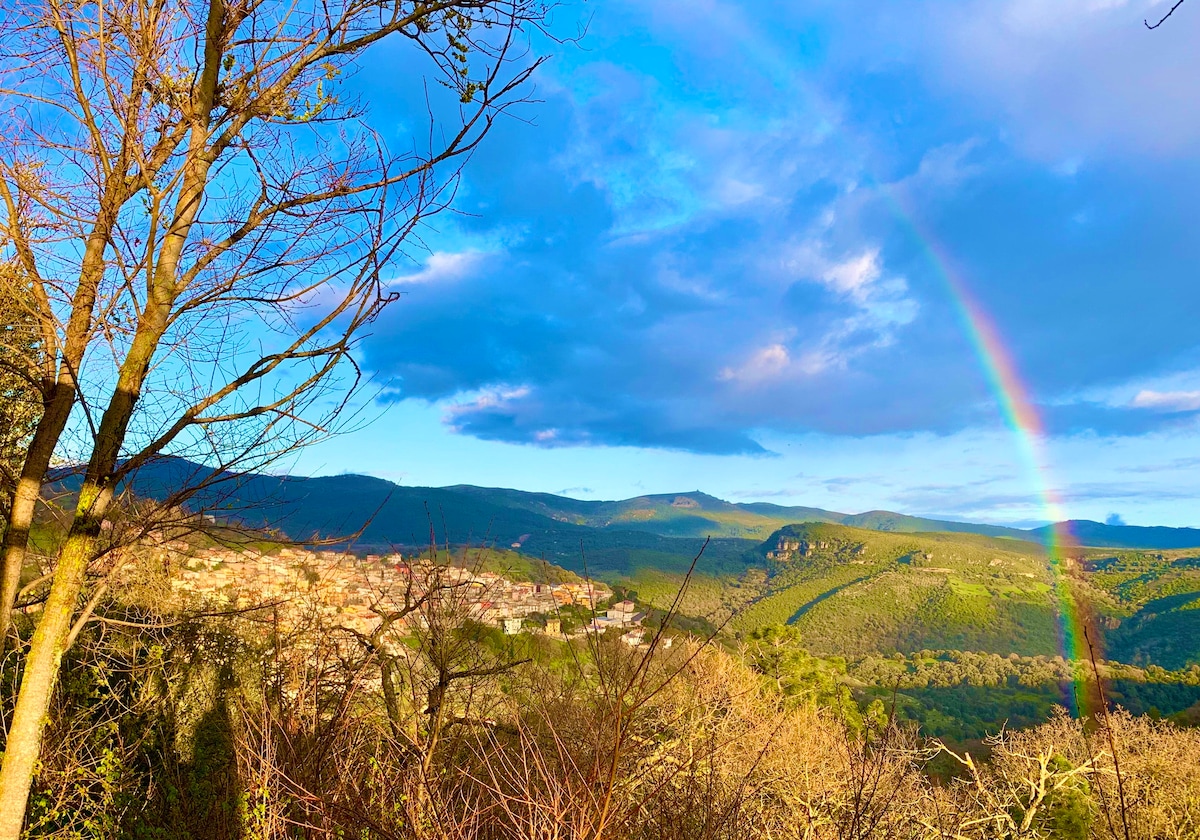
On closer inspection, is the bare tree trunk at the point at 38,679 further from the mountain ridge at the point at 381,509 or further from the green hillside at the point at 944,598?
the green hillside at the point at 944,598

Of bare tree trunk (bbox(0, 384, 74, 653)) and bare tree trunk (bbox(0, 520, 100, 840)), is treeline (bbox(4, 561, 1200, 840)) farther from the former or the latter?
bare tree trunk (bbox(0, 384, 74, 653))

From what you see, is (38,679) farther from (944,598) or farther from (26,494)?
(944,598)

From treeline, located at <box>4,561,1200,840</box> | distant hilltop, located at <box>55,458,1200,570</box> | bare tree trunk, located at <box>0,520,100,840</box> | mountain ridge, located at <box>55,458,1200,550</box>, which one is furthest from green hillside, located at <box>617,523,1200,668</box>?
bare tree trunk, located at <box>0,520,100,840</box>

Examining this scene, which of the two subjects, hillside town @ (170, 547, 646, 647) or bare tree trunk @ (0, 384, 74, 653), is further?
hillside town @ (170, 547, 646, 647)

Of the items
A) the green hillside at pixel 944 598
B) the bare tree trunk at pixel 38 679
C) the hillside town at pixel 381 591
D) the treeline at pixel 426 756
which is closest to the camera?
the bare tree trunk at pixel 38 679

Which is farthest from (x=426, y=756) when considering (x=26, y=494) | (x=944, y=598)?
(x=944, y=598)

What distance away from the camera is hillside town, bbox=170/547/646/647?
4969mm

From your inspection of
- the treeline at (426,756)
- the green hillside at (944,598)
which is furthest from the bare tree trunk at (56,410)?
the green hillside at (944,598)

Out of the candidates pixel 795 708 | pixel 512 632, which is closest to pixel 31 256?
pixel 512 632

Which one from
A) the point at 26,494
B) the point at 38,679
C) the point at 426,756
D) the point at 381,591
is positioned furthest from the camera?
the point at 381,591

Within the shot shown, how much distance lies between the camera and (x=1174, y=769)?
1553 centimetres

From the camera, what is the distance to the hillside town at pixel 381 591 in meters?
4.97

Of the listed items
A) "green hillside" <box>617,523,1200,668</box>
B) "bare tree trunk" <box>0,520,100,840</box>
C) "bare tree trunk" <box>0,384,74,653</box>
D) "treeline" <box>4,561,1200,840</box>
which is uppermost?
"bare tree trunk" <box>0,384,74,653</box>

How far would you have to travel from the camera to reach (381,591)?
6.81 meters
